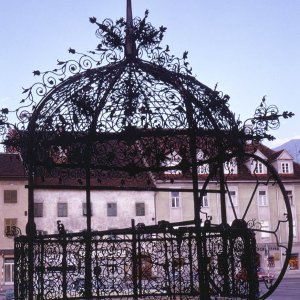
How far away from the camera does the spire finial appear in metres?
8.88

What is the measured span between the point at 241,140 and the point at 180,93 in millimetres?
1189

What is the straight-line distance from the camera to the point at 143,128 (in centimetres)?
823

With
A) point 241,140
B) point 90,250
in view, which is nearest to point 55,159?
point 90,250

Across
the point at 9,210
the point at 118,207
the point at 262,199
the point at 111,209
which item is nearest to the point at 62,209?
the point at 111,209

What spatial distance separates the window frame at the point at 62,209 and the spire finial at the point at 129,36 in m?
37.5

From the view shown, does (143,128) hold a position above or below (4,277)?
above

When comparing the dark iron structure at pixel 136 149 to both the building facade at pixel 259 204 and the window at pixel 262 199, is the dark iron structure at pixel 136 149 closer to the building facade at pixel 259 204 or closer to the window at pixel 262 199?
the building facade at pixel 259 204

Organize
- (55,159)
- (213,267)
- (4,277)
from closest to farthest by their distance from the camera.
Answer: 1. (213,267)
2. (55,159)
3. (4,277)

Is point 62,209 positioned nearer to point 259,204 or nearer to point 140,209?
point 140,209

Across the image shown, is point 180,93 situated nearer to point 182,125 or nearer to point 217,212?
point 182,125

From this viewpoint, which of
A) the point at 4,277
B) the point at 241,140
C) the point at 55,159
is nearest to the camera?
the point at 241,140

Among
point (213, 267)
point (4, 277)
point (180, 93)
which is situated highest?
point (180, 93)

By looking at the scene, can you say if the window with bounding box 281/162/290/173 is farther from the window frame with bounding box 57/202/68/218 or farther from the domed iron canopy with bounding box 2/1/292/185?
the domed iron canopy with bounding box 2/1/292/185

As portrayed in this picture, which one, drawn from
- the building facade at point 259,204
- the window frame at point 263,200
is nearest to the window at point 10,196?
the building facade at point 259,204
